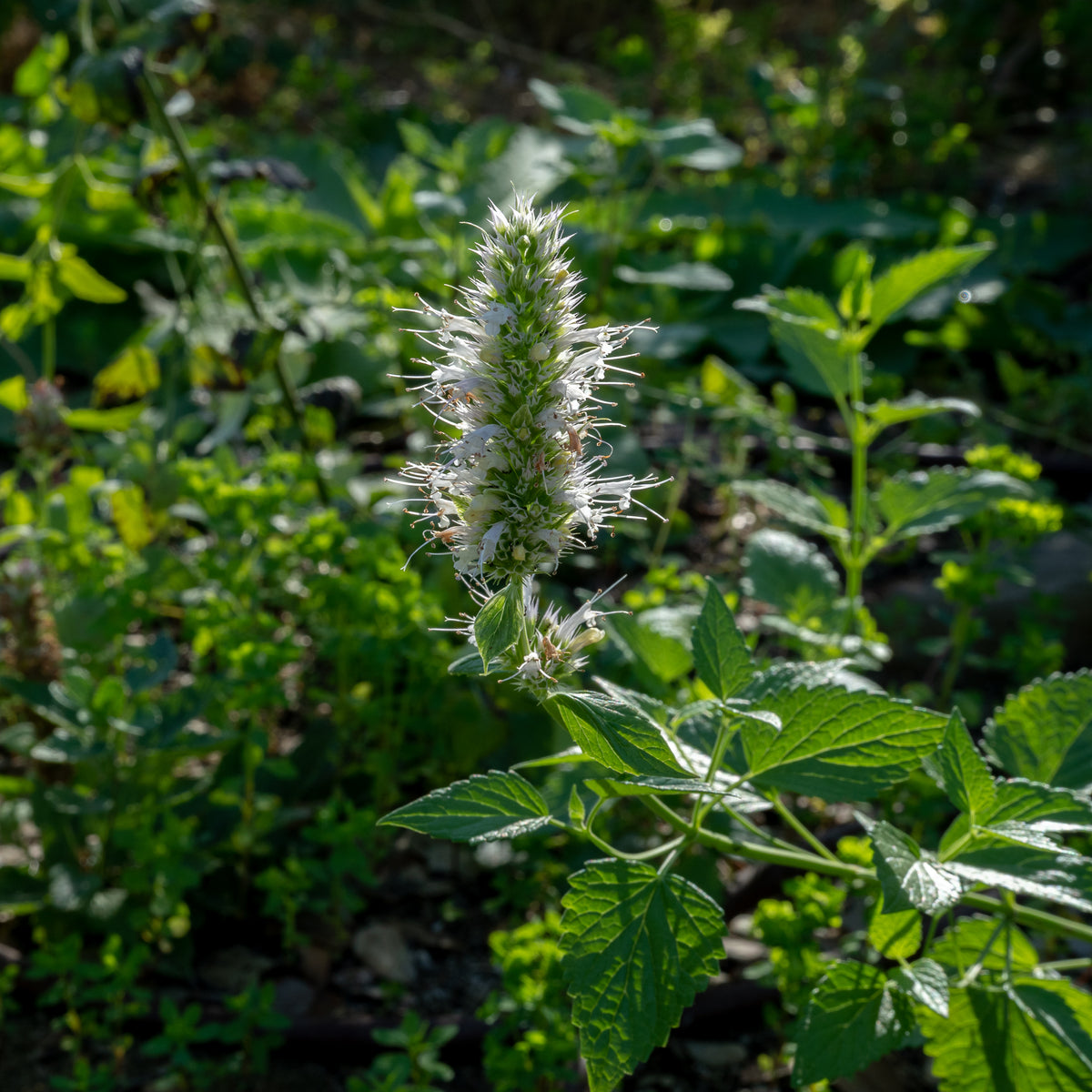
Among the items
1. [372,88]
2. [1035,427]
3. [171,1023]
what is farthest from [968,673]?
[372,88]

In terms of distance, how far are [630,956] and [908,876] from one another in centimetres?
27

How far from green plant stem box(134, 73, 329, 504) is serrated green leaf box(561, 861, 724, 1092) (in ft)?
4.24

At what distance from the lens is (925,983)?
1.11 m

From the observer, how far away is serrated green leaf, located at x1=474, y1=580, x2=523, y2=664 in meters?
0.87

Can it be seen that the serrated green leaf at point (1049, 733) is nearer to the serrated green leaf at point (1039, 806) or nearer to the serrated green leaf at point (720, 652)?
the serrated green leaf at point (1039, 806)

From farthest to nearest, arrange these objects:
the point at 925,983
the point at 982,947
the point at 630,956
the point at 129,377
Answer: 1. the point at 129,377
2. the point at 982,947
3. the point at 925,983
4. the point at 630,956

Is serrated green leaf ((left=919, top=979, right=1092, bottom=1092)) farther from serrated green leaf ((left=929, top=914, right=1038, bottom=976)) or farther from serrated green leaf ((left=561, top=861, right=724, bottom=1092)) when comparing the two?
serrated green leaf ((left=561, top=861, right=724, bottom=1092))

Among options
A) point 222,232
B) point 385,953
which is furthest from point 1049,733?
point 222,232

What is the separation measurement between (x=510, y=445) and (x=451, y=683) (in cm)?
113

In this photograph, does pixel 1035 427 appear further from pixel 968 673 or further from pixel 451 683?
pixel 451 683

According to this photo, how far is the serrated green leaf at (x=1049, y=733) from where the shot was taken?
1332 mm

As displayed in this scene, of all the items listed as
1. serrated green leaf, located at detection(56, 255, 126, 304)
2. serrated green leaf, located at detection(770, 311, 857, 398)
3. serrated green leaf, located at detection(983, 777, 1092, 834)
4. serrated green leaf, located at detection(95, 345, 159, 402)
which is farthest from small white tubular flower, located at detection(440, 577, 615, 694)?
serrated green leaf, located at detection(56, 255, 126, 304)

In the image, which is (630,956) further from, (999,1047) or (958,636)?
(958,636)

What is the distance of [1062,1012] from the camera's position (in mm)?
1158
